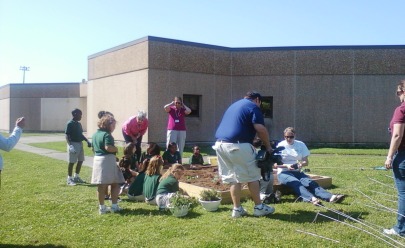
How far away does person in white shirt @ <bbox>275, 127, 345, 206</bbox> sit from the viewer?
6.93 meters

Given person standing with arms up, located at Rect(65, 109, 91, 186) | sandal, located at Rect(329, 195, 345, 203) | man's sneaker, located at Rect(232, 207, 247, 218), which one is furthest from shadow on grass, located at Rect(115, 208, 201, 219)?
person standing with arms up, located at Rect(65, 109, 91, 186)

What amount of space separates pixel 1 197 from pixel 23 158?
7.53 meters

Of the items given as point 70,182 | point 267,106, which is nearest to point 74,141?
point 70,182

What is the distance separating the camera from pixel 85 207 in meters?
6.87

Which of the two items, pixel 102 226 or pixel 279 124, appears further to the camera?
pixel 279 124

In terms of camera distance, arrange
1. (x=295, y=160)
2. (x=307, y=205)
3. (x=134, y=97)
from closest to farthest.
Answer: (x=307, y=205) → (x=295, y=160) → (x=134, y=97)

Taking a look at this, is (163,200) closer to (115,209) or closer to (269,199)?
(115,209)

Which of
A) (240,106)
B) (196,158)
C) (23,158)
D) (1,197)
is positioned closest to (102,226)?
(240,106)

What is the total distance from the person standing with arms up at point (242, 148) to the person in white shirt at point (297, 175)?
128 cm

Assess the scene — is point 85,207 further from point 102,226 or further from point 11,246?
point 11,246

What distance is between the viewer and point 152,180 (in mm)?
7117

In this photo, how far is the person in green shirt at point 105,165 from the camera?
633cm

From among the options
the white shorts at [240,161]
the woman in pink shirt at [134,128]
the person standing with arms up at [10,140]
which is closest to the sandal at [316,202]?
the white shorts at [240,161]

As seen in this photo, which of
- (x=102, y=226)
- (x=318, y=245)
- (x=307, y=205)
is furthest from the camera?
(x=307, y=205)
